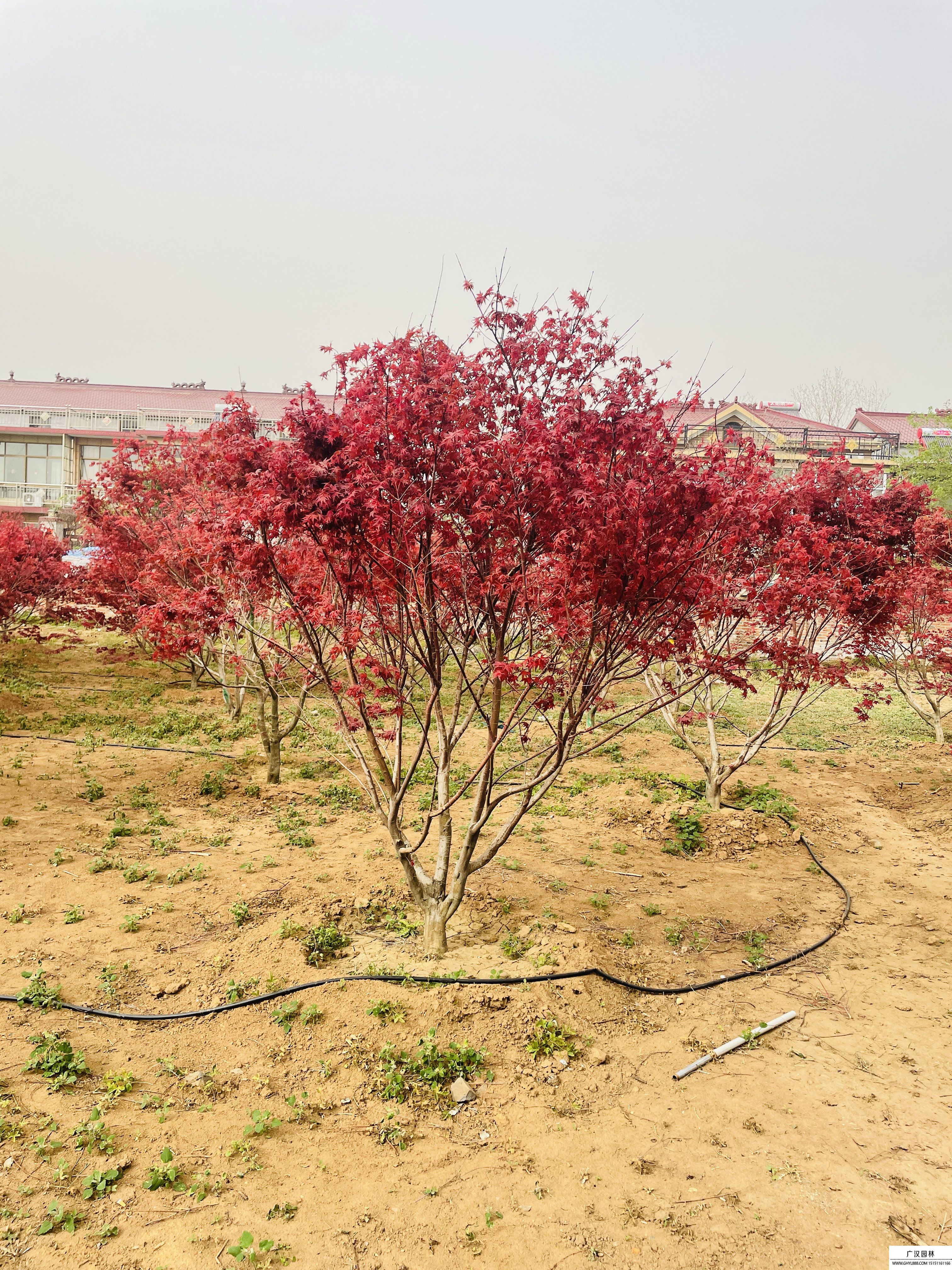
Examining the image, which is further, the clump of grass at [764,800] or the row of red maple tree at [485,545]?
the clump of grass at [764,800]

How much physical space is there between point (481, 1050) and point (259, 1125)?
1124 mm

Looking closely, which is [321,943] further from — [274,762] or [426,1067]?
[274,762]

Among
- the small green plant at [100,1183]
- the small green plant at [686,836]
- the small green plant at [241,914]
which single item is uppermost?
the small green plant at [100,1183]

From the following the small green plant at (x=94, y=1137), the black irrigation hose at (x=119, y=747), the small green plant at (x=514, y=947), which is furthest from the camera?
the black irrigation hose at (x=119, y=747)

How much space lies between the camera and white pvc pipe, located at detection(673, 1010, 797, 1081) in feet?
12.2

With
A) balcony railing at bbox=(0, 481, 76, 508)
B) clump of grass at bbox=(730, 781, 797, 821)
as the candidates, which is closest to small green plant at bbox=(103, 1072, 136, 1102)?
clump of grass at bbox=(730, 781, 797, 821)

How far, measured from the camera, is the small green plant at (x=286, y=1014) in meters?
4.00

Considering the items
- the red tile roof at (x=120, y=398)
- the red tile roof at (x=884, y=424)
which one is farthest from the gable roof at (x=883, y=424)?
the red tile roof at (x=120, y=398)

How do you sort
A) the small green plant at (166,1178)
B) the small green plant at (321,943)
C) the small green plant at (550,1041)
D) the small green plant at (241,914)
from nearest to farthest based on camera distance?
the small green plant at (166,1178) → the small green plant at (550,1041) → the small green plant at (321,943) → the small green plant at (241,914)

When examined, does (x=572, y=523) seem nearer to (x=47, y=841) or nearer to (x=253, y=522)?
(x=253, y=522)

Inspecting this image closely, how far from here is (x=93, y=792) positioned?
24.0ft

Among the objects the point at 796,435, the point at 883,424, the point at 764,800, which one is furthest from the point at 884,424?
the point at 764,800

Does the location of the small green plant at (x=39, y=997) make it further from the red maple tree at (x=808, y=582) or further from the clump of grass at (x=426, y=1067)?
the red maple tree at (x=808, y=582)

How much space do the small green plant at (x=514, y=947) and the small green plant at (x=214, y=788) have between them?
394cm
